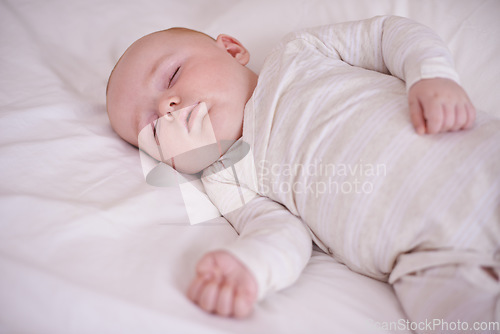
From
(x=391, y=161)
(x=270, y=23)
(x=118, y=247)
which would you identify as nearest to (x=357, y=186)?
(x=391, y=161)

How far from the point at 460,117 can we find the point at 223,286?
0.50 m

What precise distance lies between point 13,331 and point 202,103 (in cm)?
56

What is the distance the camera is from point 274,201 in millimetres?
869

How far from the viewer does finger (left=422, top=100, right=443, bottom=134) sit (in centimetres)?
65

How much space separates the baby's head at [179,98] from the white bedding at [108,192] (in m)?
0.09

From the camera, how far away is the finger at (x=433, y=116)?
2.14 feet

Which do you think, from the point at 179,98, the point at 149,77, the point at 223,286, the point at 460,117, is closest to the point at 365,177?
the point at 460,117

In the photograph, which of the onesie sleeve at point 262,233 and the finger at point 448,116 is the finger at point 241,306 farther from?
the finger at point 448,116

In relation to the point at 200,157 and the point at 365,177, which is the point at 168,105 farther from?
the point at 365,177

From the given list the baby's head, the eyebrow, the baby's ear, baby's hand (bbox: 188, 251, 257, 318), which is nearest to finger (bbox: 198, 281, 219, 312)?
baby's hand (bbox: 188, 251, 257, 318)

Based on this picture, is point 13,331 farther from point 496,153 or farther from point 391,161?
point 496,153

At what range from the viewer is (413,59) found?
77cm

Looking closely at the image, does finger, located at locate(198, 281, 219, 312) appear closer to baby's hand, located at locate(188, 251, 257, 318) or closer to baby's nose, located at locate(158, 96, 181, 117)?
baby's hand, located at locate(188, 251, 257, 318)

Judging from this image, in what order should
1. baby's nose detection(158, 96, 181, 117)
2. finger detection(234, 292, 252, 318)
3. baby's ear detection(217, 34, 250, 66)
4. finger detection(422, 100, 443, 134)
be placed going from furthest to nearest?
baby's ear detection(217, 34, 250, 66) → baby's nose detection(158, 96, 181, 117) → finger detection(422, 100, 443, 134) → finger detection(234, 292, 252, 318)
